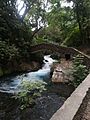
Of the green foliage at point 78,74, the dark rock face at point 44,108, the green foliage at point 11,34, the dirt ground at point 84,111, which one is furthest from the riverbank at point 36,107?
the green foliage at point 11,34

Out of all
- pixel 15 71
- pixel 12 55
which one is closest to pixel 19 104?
pixel 12 55

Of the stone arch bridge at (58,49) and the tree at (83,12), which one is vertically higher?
the tree at (83,12)

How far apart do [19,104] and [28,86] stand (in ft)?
3.49

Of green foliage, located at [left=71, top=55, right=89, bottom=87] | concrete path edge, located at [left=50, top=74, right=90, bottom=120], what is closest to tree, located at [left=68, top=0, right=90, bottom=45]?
green foliage, located at [left=71, top=55, right=89, bottom=87]

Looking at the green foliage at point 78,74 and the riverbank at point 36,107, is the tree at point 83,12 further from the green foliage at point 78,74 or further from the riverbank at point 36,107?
the riverbank at point 36,107

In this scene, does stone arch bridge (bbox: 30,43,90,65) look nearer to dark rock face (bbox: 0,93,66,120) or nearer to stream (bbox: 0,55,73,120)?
stream (bbox: 0,55,73,120)

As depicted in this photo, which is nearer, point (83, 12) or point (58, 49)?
point (58, 49)

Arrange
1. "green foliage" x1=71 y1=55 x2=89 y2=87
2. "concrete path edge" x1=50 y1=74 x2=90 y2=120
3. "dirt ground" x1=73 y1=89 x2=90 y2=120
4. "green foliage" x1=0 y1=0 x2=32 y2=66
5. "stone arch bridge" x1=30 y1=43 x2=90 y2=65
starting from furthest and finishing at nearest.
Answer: "stone arch bridge" x1=30 y1=43 x2=90 y2=65, "green foliage" x1=0 y1=0 x2=32 y2=66, "green foliage" x1=71 y1=55 x2=89 y2=87, "dirt ground" x1=73 y1=89 x2=90 y2=120, "concrete path edge" x1=50 y1=74 x2=90 y2=120

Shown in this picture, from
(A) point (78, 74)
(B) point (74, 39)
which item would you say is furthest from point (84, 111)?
(B) point (74, 39)

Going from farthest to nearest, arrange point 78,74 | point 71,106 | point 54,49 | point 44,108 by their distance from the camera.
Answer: point 54,49
point 78,74
point 44,108
point 71,106

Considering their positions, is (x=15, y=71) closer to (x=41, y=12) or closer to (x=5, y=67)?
(x=5, y=67)

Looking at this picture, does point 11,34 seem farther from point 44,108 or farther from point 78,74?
point 44,108

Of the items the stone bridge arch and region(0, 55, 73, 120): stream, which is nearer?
region(0, 55, 73, 120): stream

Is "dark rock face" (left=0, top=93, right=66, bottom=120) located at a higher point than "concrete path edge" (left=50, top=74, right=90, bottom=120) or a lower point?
lower
